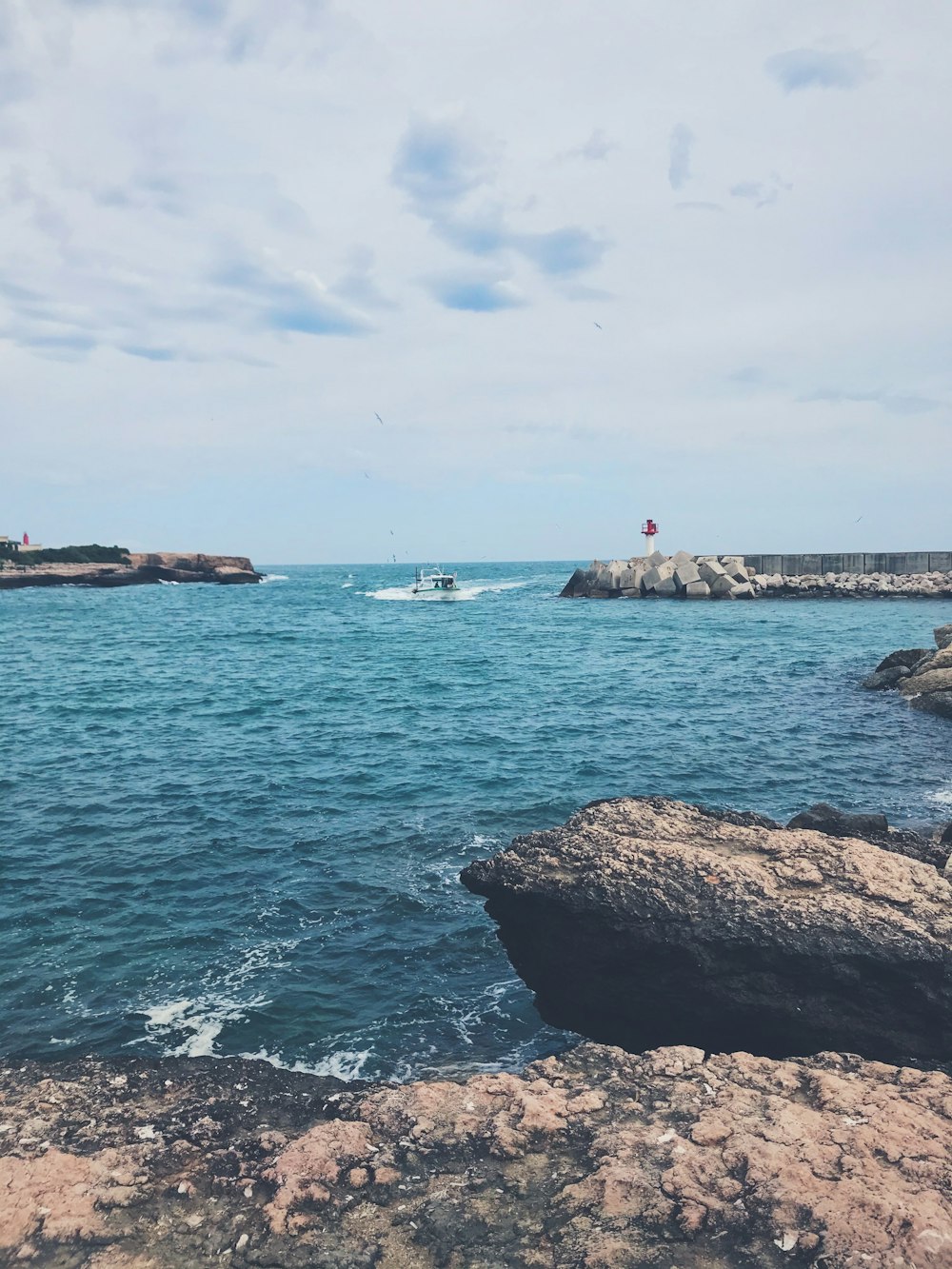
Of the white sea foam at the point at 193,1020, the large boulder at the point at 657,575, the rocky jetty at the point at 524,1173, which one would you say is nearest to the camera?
the rocky jetty at the point at 524,1173

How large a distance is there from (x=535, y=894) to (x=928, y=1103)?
12.4 feet

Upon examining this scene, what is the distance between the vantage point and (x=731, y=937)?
278 inches

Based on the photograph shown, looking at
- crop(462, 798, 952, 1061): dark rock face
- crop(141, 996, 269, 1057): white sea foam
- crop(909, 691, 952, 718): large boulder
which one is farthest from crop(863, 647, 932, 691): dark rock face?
crop(141, 996, 269, 1057): white sea foam

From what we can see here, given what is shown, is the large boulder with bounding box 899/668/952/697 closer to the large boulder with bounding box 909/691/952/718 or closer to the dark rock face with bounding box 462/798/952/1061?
the large boulder with bounding box 909/691/952/718

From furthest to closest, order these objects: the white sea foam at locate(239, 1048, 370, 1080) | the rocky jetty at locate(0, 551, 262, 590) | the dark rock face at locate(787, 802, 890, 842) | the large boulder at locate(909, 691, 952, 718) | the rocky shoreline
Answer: the rocky jetty at locate(0, 551, 262, 590) < the large boulder at locate(909, 691, 952, 718) < the dark rock face at locate(787, 802, 890, 842) < the white sea foam at locate(239, 1048, 370, 1080) < the rocky shoreline

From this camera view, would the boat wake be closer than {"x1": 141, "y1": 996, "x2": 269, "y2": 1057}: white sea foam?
No

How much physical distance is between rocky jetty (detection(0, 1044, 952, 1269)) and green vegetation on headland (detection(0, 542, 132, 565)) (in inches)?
4862

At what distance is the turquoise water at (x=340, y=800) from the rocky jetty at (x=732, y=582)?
32.8 meters

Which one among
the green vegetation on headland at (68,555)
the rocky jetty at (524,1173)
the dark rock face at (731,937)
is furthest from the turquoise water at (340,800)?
the green vegetation on headland at (68,555)

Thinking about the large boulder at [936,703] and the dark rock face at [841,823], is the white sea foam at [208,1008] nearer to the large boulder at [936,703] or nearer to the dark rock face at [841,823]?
the dark rock face at [841,823]

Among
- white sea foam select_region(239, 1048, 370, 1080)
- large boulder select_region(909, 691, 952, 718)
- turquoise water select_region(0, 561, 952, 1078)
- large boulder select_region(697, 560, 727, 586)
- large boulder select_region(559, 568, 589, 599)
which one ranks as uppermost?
large boulder select_region(697, 560, 727, 586)

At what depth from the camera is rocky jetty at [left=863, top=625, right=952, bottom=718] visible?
22.3 metres

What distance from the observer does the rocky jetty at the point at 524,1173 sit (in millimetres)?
4391

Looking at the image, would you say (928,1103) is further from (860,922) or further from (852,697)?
(852,697)
